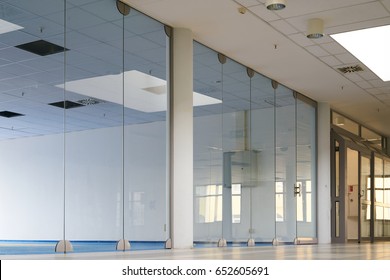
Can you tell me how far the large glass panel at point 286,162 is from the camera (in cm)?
1480

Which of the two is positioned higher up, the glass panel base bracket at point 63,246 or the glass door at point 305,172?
the glass door at point 305,172

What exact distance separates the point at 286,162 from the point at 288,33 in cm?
496

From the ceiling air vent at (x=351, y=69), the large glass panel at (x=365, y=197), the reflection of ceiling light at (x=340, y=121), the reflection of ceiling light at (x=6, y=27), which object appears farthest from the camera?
the large glass panel at (x=365, y=197)

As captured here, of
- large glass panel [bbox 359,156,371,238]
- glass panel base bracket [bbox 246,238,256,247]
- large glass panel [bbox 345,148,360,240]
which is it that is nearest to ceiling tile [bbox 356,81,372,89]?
large glass panel [bbox 345,148,360,240]

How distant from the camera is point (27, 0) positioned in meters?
8.07

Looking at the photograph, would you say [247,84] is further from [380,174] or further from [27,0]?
[380,174]

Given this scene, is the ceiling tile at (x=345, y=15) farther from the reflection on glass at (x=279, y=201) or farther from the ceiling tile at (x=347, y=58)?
the reflection on glass at (x=279, y=201)

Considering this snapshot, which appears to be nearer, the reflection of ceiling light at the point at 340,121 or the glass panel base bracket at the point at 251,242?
the glass panel base bracket at the point at 251,242

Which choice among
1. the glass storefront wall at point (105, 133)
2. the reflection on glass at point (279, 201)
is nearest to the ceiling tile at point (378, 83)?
the glass storefront wall at point (105, 133)

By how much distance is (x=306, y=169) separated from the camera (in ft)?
53.6

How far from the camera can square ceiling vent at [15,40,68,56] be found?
325 inches

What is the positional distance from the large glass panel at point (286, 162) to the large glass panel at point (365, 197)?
466 centimetres

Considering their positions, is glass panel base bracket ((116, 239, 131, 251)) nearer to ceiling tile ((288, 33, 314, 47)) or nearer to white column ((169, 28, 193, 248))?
white column ((169, 28, 193, 248))
